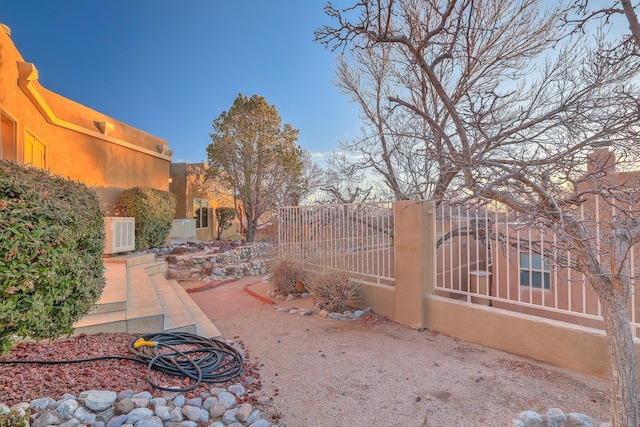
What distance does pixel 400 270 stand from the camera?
4.96m

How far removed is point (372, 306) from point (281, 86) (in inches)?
409

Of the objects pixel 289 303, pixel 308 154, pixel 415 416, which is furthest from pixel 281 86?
pixel 415 416

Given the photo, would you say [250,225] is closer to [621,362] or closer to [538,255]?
[538,255]

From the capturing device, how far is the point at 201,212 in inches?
657

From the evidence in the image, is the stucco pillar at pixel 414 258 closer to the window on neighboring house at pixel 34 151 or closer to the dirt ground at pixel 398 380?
the dirt ground at pixel 398 380

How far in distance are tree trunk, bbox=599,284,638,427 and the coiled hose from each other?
2940 mm

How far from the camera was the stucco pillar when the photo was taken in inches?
184

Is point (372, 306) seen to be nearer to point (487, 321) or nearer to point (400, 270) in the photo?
point (400, 270)

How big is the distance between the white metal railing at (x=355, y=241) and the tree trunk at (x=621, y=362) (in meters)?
3.49

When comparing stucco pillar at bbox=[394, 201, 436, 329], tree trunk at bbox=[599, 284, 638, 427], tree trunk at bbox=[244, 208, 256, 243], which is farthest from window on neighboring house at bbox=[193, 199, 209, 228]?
tree trunk at bbox=[599, 284, 638, 427]

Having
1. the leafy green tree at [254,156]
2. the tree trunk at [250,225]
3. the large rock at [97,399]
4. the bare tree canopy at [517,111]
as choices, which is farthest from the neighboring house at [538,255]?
the tree trunk at [250,225]

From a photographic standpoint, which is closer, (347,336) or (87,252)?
(87,252)

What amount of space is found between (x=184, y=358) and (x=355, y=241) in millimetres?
3710

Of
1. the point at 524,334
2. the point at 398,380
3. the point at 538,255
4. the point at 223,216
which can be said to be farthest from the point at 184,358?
the point at 223,216
